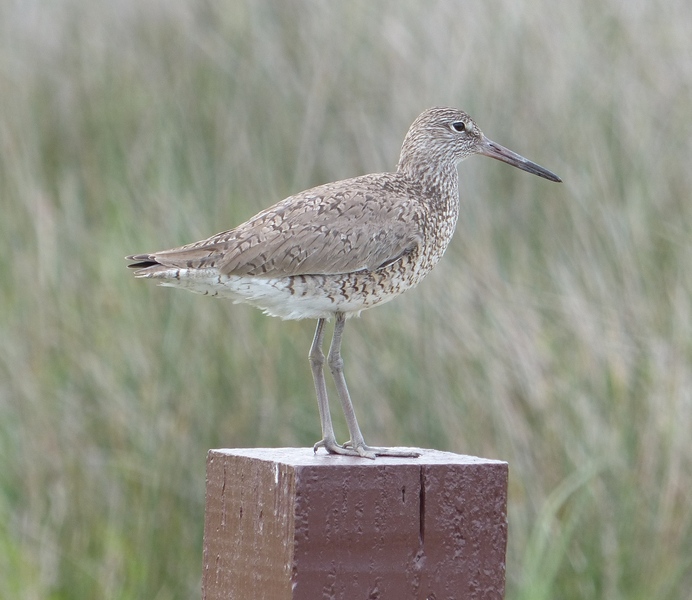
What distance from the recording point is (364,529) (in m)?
2.54

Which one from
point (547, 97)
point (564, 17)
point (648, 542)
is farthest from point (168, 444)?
point (564, 17)

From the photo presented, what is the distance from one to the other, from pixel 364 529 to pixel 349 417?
829 millimetres

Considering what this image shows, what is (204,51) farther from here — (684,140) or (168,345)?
(684,140)

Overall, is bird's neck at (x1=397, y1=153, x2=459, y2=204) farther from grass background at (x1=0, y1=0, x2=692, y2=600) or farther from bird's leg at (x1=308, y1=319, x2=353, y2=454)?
grass background at (x1=0, y1=0, x2=692, y2=600)

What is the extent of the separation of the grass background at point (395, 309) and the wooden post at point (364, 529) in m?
2.01

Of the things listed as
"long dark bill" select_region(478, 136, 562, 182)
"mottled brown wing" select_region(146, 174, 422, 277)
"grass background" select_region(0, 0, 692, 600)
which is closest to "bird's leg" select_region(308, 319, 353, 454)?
"mottled brown wing" select_region(146, 174, 422, 277)

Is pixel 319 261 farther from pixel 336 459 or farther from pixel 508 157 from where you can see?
pixel 508 157

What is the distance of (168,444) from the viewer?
5.67m

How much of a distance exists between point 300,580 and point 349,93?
5023 mm

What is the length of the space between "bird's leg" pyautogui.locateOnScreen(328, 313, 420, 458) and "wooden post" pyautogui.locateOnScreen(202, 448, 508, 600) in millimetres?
328

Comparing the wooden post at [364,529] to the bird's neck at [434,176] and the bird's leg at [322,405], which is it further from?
the bird's neck at [434,176]

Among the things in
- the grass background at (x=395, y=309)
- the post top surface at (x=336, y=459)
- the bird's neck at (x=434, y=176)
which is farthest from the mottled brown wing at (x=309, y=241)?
the grass background at (x=395, y=309)

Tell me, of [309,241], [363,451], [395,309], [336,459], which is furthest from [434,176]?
[395,309]

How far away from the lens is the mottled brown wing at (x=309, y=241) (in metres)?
3.34
